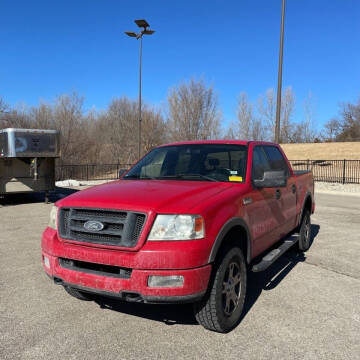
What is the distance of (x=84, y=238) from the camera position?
3.11 m

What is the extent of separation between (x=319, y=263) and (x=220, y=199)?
9.91ft

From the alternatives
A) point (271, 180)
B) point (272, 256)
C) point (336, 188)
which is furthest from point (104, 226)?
point (336, 188)

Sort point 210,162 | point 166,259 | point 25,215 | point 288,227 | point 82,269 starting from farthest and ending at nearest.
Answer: point 25,215 < point 288,227 < point 210,162 < point 82,269 < point 166,259

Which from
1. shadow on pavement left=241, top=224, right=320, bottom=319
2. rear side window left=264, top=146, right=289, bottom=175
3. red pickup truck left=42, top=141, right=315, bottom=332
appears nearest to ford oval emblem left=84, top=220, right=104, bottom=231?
red pickup truck left=42, top=141, right=315, bottom=332

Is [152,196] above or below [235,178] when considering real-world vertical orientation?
below

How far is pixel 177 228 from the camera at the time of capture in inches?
112

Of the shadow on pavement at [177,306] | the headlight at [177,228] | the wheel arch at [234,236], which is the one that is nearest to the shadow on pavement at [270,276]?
the shadow on pavement at [177,306]

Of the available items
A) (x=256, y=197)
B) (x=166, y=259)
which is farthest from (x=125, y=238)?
(x=256, y=197)

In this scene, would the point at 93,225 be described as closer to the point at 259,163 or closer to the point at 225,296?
the point at 225,296

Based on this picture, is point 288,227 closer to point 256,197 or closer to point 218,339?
point 256,197

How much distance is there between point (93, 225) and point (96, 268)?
1.23ft

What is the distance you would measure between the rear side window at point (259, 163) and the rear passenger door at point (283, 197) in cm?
19

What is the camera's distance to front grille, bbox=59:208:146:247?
9.45 ft

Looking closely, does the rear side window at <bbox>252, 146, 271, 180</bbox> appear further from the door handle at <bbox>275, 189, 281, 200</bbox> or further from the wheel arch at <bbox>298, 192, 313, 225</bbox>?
the wheel arch at <bbox>298, 192, 313, 225</bbox>
